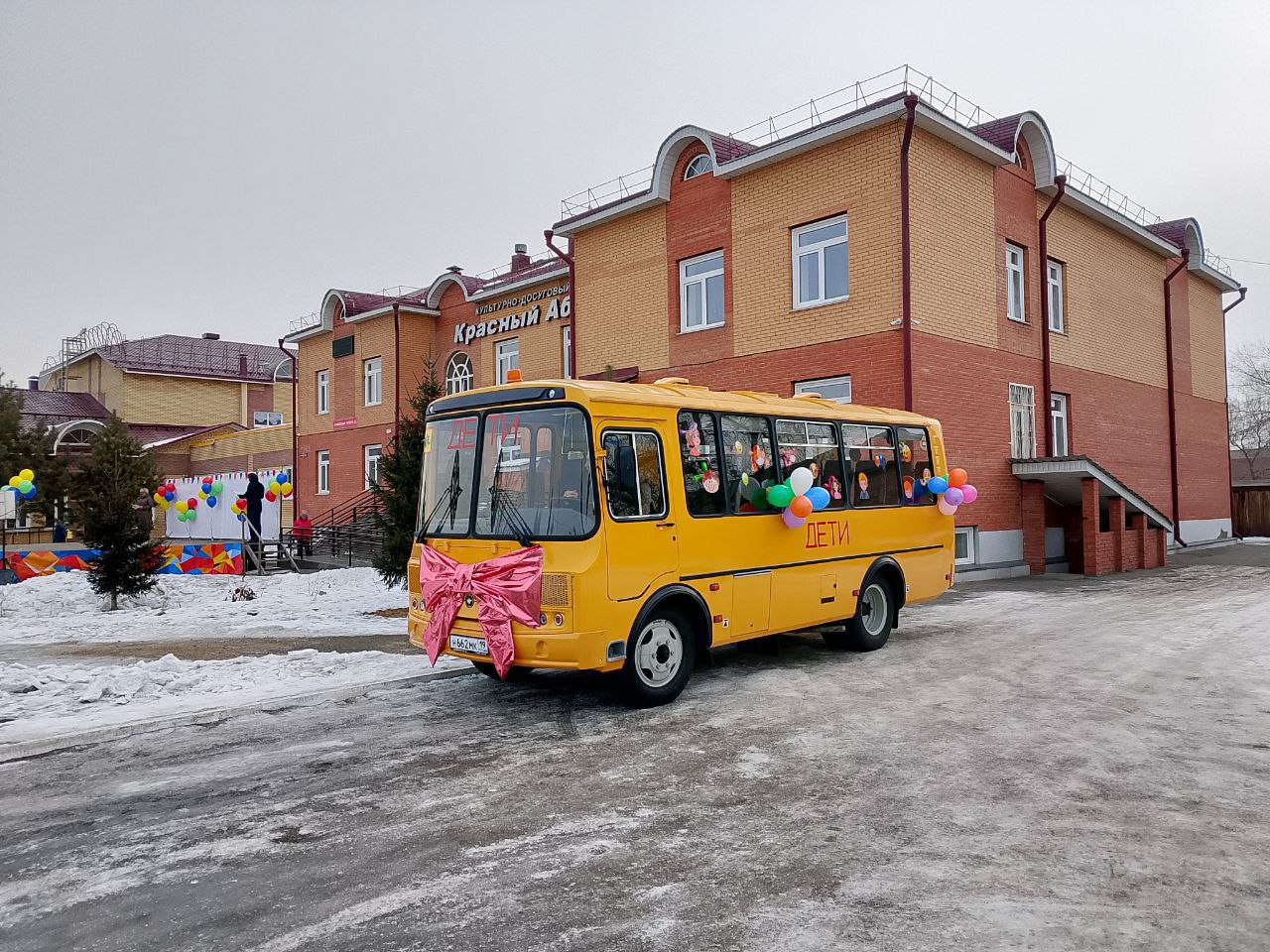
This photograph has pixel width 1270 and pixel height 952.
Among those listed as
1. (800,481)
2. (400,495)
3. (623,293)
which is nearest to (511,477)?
(800,481)

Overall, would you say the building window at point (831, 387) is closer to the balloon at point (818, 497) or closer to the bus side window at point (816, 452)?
the bus side window at point (816, 452)

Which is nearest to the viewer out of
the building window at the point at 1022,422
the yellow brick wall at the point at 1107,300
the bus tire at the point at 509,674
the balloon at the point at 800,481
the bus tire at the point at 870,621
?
the bus tire at the point at 509,674

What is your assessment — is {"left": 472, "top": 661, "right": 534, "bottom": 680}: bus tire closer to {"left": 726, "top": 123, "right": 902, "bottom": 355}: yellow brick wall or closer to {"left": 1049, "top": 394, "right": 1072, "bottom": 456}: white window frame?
{"left": 726, "top": 123, "right": 902, "bottom": 355}: yellow brick wall

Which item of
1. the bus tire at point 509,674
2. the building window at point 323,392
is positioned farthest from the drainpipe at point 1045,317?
the building window at point 323,392

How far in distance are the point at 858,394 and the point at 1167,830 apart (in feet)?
43.3

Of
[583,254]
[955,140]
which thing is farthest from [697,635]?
[583,254]

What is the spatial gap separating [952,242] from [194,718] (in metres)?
15.4

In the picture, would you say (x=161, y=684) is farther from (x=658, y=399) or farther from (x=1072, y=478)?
(x=1072, y=478)

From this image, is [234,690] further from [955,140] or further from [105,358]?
[105,358]

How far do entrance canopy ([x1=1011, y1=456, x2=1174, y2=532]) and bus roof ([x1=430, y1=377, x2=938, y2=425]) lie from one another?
9.45m

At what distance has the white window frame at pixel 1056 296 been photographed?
21031 mm

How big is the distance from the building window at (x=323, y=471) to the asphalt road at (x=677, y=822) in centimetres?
2728

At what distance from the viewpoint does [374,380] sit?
31875 mm

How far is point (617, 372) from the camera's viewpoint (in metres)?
21.9
